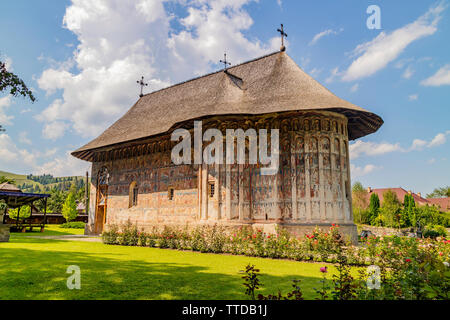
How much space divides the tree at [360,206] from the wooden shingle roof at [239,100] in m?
33.1

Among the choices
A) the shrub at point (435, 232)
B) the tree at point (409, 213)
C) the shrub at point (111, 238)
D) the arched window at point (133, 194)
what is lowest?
the shrub at point (435, 232)

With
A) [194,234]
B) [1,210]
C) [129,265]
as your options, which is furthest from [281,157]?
[1,210]

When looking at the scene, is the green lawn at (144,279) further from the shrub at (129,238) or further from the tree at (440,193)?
the tree at (440,193)

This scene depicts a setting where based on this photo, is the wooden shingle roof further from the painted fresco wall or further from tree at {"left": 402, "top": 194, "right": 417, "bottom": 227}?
tree at {"left": 402, "top": 194, "right": 417, "bottom": 227}

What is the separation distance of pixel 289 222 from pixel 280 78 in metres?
8.30

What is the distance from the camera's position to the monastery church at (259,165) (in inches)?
625

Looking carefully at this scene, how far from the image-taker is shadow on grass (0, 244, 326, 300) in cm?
566

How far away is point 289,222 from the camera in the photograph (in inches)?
622

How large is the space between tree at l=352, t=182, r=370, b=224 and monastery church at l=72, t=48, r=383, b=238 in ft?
109

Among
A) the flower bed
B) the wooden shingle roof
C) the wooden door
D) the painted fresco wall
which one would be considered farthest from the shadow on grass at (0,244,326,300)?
the wooden door

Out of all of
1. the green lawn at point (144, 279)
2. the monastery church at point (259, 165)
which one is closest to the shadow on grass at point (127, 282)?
the green lawn at point (144, 279)

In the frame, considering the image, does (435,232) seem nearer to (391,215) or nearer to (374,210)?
(391,215)

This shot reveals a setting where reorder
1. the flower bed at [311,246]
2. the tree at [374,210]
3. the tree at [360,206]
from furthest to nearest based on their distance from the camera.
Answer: the tree at [360,206], the tree at [374,210], the flower bed at [311,246]
